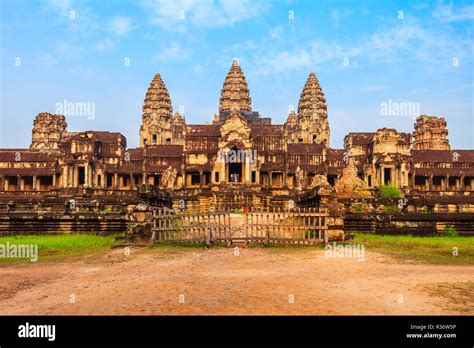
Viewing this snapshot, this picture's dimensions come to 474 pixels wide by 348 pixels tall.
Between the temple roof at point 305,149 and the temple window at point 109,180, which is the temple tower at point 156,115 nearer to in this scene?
the temple window at point 109,180

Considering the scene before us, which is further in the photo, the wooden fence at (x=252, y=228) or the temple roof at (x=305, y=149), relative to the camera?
the temple roof at (x=305, y=149)

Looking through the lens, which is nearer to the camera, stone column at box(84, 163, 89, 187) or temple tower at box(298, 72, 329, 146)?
stone column at box(84, 163, 89, 187)

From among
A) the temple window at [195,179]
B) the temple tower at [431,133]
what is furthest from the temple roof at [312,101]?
the temple window at [195,179]

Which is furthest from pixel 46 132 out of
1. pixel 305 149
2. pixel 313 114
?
pixel 313 114

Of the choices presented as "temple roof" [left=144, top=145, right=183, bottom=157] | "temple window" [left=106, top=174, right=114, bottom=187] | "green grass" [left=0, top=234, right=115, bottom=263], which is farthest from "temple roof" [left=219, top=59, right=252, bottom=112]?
"green grass" [left=0, top=234, right=115, bottom=263]

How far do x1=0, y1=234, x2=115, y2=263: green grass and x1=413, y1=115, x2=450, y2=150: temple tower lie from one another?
5975 centimetres

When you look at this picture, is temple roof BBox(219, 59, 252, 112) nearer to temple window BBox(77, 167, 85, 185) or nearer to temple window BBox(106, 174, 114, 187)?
temple window BBox(106, 174, 114, 187)

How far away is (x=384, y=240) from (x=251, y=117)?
2161 inches

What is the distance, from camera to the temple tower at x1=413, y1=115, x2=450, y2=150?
2485 inches

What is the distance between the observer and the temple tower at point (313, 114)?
67.8 meters

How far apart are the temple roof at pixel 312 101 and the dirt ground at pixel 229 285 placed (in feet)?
194

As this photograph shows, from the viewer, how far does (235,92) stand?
7138cm

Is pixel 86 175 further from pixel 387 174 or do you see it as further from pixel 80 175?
pixel 387 174

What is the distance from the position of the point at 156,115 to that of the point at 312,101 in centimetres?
2737
